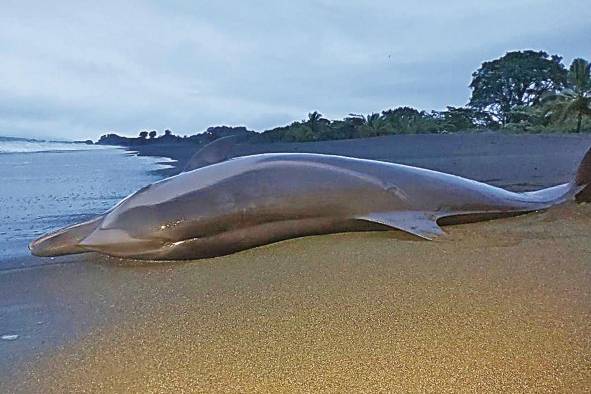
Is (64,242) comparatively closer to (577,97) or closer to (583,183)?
(583,183)

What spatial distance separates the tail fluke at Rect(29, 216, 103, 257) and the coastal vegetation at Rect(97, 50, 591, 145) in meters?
8.94

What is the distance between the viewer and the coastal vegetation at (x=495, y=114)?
15.0 metres

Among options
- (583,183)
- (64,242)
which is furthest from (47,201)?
(583,183)

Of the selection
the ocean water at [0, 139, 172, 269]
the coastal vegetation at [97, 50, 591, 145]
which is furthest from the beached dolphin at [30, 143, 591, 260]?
the coastal vegetation at [97, 50, 591, 145]

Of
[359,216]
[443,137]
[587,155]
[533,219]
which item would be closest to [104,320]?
[359,216]

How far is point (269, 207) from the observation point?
2721mm

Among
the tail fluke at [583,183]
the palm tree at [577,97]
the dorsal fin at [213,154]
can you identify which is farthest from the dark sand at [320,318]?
the palm tree at [577,97]

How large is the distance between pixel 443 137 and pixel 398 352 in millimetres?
9835

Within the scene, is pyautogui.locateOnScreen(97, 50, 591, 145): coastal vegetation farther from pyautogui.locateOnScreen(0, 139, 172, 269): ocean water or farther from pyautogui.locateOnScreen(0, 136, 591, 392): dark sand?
pyautogui.locateOnScreen(0, 136, 591, 392): dark sand

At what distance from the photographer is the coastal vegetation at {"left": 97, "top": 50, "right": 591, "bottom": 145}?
1504cm

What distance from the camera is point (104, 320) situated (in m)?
1.87

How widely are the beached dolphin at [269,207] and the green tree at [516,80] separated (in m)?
23.7

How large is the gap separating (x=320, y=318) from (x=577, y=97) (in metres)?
15.8

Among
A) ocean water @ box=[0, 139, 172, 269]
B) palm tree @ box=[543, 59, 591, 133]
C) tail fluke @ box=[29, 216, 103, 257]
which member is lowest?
ocean water @ box=[0, 139, 172, 269]
